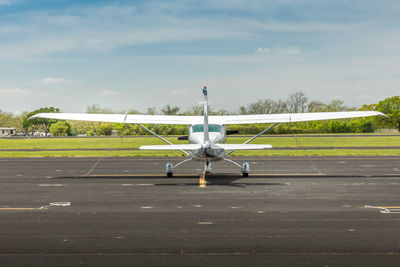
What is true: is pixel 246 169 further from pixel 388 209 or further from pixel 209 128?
pixel 388 209

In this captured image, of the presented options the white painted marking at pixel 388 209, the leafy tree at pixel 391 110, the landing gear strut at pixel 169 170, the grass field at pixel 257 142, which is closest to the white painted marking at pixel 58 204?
the landing gear strut at pixel 169 170

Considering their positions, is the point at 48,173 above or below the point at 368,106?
below

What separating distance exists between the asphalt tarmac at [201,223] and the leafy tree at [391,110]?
281 ft

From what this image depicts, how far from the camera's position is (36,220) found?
10469 millimetres

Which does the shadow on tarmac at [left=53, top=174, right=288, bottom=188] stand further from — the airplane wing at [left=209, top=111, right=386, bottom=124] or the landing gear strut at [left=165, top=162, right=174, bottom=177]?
the airplane wing at [left=209, top=111, right=386, bottom=124]

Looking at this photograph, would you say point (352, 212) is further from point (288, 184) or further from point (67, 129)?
point (67, 129)

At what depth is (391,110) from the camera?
99.1 m

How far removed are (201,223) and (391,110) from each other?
99051mm

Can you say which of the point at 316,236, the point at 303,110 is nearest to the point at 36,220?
the point at 316,236

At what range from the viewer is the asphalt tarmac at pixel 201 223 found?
7320mm

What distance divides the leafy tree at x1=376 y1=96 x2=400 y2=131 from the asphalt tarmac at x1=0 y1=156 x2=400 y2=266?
3367 inches

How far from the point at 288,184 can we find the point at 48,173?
12503 millimetres

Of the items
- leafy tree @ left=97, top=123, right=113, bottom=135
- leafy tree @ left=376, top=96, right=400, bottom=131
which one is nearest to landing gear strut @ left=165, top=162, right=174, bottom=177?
leafy tree @ left=97, top=123, right=113, bottom=135

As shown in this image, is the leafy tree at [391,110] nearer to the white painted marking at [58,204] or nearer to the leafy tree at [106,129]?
the leafy tree at [106,129]
